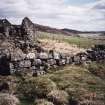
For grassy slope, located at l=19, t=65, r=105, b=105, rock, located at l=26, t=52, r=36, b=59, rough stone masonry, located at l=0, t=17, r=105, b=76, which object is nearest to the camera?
grassy slope, located at l=19, t=65, r=105, b=105

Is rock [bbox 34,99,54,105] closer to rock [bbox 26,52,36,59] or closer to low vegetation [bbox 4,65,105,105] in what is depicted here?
low vegetation [bbox 4,65,105,105]

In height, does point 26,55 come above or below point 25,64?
above

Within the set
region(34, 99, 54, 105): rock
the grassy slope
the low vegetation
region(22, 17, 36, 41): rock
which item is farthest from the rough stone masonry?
region(34, 99, 54, 105): rock

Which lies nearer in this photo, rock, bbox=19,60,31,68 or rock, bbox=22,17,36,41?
rock, bbox=19,60,31,68

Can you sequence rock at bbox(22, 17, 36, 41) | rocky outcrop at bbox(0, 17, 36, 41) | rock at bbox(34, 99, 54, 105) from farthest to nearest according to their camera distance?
rocky outcrop at bbox(0, 17, 36, 41) < rock at bbox(22, 17, 36, 41) < rock at bbox(34, 99, 54, 105)

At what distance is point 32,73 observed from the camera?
41.9m

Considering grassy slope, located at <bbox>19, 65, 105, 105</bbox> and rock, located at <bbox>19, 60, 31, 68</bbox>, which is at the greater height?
rock, located at <bbox>19, 60, 31, 68</bbox>

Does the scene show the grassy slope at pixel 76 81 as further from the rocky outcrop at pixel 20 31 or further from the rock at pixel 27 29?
the rocky outcrop at pixel 20 31

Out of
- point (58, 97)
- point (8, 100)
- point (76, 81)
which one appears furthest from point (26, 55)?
point (8, 100)

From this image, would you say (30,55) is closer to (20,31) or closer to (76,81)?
(76,81)

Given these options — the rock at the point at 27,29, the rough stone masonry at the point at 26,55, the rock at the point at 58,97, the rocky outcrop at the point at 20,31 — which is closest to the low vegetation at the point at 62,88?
the rock at the point at 58,97

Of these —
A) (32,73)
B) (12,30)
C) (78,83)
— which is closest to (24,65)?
(32,73)

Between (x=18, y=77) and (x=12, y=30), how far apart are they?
618 inches

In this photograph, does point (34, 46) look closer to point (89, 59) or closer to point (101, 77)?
point (89, 59)
